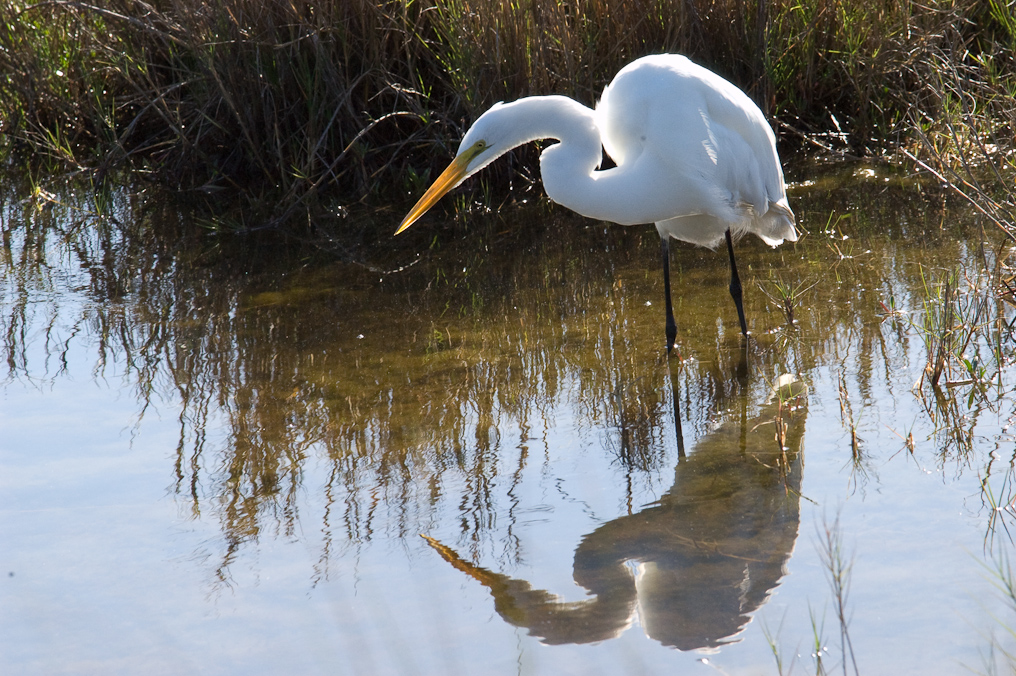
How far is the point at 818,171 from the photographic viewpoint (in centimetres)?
540

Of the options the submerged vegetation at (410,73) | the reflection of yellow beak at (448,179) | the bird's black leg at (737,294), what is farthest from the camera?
the submerged vegetation at (410,73)

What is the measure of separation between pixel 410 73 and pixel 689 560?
3571 millimetres

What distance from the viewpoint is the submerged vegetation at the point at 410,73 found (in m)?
4.84

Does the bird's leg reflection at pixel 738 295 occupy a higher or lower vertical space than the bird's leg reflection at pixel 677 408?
higher

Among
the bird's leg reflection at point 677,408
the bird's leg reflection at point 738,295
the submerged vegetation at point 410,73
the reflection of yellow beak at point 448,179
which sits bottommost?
the bird's leg reflection at point 677,408

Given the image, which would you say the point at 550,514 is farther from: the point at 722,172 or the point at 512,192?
the point at 512,192

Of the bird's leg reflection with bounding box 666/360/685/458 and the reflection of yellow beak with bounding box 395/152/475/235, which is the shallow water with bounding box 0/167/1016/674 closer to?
the bird's leg reflection with bounding box 666/360/685/458

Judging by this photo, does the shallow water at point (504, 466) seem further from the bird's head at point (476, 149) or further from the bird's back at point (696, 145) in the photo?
the bird's head at point (476, 149)

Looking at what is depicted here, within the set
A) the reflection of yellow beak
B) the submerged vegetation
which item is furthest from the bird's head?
the submerged vegetation

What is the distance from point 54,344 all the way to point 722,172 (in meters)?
2.61

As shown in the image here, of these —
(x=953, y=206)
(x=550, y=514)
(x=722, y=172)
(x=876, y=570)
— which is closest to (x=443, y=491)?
(x=550, y=514)

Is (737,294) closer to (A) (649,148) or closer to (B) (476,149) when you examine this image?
(A) (649,148)

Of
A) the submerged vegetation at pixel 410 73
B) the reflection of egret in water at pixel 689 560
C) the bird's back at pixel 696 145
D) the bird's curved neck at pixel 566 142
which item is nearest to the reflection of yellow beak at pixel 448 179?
the bird's curved neck at pixel 566 142

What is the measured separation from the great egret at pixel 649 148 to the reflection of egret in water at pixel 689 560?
2.78 feet
